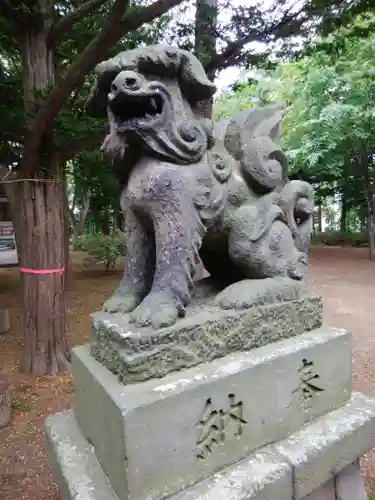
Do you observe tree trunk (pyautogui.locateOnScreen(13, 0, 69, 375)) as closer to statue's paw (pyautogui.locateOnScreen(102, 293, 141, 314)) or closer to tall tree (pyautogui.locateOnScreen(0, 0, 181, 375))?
tall tree (pyautogui.locateOnScreen(0, 0, 181, 375))

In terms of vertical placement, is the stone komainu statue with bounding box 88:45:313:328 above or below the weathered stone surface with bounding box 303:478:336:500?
above

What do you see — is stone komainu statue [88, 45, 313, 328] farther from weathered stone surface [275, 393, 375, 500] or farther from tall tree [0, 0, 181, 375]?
tall tree [0, 0, 181, 375]

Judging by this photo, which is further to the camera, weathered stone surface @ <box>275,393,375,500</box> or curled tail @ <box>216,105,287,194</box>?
Result: curled tail @ <box>216,105,287,194</box>

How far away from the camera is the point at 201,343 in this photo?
1173mm

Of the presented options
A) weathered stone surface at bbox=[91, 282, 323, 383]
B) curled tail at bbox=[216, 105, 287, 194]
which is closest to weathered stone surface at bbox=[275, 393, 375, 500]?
weathered stone surface at bbox=[91, 282, 323, 383]

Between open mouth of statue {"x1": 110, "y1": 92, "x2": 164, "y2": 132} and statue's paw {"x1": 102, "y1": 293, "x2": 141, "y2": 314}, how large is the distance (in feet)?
1.76

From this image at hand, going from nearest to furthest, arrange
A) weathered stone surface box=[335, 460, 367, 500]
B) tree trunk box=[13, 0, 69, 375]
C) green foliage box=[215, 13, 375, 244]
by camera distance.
A: weathered stone surface box=[335, 460, 367, 500] < tree trunk box=[13, 0, 69, 375] < green foliage box=[215, 13, 375, 244]

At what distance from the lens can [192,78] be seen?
1215 millimetres

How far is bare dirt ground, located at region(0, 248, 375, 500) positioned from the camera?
203 cm

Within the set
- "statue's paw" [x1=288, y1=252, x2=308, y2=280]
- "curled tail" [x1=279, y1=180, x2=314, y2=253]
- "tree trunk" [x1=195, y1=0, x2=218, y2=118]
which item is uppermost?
"tree trunk" [x1=195, y1=0, x2=218, y2=118]

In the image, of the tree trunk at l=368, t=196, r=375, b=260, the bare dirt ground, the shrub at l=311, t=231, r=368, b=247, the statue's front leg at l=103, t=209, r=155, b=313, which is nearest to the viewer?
the statue's front leg at l=103, t=209, r=155, b=313

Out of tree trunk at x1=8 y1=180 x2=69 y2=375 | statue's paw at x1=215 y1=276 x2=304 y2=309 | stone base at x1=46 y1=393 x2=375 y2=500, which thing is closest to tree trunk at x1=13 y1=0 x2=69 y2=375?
tree trunk at x1=8 y1=180 x2=69 y2=375

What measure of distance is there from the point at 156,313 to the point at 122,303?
0.68 ft

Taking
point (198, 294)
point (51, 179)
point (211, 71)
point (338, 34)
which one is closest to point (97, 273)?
point (51, 179)
